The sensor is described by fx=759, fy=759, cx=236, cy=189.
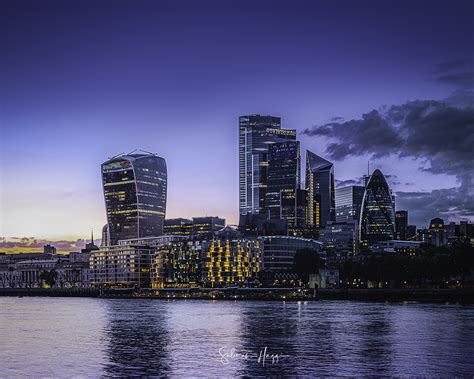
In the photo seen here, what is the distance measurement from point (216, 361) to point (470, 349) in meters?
24.2

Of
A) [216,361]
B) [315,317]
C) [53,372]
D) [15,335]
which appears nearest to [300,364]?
[216,361]

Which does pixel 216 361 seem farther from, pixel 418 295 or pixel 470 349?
pixel 418 295
